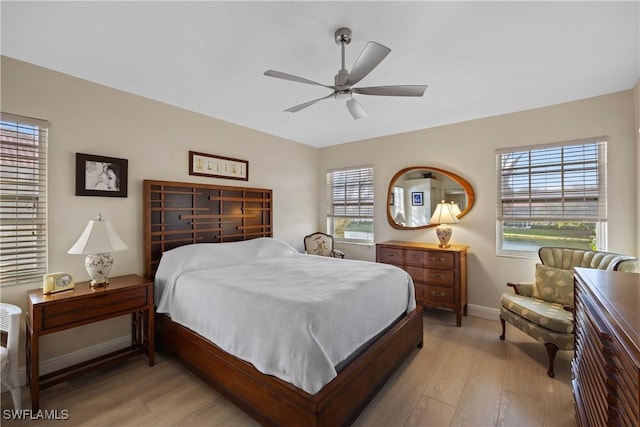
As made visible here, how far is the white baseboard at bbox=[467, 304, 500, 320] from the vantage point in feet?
11.6

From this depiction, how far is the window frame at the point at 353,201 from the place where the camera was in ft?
15.5

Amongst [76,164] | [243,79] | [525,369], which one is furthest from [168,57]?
[525,369]

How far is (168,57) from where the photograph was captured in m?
2.23

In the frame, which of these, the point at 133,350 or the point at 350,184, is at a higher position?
the point at 350,184

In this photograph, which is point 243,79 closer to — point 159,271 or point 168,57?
point 168,57

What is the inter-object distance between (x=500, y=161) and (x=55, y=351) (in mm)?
5166

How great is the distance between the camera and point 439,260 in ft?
11.4

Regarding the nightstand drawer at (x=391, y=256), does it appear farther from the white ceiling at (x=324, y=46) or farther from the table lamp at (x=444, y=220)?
the white ceiling at (x=324, y=46)

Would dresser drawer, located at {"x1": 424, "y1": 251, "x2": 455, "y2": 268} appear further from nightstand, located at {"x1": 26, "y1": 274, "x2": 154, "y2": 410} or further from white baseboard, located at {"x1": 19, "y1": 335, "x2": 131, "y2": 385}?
white baseboard, located at {"x1": 19, "y1": 335, "x2": 131, "y2": 385}

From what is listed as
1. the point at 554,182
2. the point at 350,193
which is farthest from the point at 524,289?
the point at 350,193

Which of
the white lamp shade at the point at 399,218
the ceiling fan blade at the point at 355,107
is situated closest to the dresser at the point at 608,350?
the ceiling fan blade at the point at 355,107

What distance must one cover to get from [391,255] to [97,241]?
3317mm

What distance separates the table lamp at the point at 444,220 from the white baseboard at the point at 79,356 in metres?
3.85

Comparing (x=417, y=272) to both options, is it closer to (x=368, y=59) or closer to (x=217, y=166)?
(x=368, y=59)
